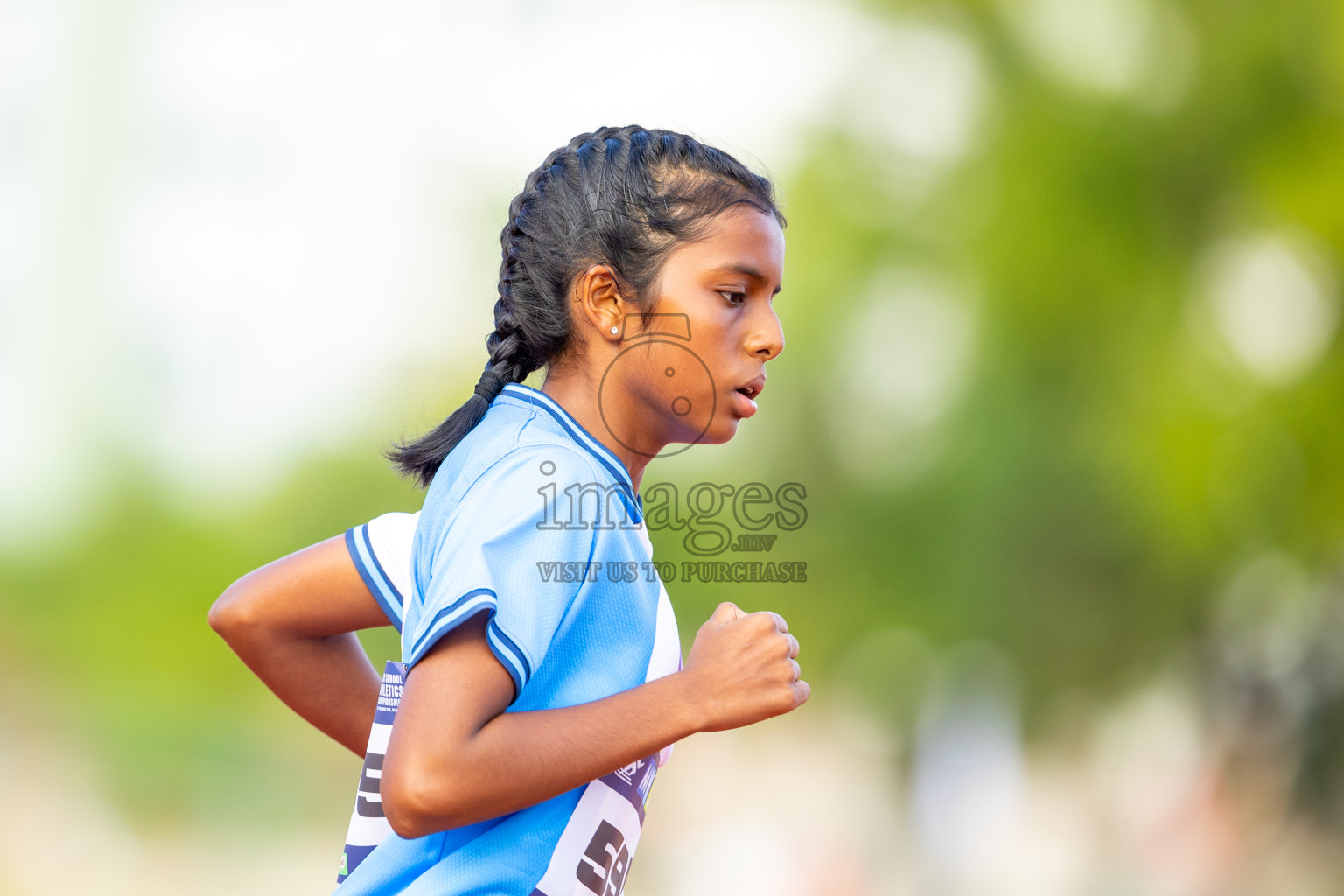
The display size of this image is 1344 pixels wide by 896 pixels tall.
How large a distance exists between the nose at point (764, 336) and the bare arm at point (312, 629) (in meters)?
0.39

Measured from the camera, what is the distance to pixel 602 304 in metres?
0.82

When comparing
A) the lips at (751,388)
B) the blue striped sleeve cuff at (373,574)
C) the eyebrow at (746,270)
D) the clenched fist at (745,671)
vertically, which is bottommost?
the clenched fist at (745,671)

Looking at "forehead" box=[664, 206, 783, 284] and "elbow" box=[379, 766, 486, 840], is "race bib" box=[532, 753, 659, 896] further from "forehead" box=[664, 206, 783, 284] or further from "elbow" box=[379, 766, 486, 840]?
"forehead" box=[664, 206, 783, 284]

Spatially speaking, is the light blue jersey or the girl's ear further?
the girl's ear

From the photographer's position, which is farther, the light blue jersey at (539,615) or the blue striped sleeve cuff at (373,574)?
the blue striped sleeve cuff at (373,574)

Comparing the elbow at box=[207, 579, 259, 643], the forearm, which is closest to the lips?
the forearm

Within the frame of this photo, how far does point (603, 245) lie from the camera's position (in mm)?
825

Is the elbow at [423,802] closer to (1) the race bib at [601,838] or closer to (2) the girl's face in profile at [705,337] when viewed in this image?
(1) the race bib at [601,838]

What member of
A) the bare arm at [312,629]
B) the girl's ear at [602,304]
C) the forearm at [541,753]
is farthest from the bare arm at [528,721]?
the bare arm at [312,629]

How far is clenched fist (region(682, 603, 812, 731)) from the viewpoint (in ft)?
2.14

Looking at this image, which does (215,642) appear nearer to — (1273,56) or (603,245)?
(603,245)

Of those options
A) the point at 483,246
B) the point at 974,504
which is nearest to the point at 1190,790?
the point at 974,504

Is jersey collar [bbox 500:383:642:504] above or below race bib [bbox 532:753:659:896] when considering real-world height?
above

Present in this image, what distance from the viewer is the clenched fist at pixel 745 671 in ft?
2.14
